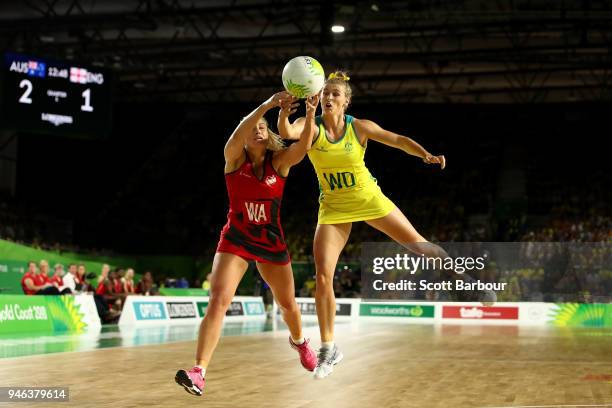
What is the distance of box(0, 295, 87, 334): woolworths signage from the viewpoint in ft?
52.9

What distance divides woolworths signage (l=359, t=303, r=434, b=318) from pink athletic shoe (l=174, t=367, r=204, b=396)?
1944 cm

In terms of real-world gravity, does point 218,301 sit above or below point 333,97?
below

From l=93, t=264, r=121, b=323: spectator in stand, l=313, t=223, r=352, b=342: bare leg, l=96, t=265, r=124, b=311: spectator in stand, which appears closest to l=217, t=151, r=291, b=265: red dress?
l=313, t=223, r=352, b=342: bare leg

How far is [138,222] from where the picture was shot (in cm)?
3731

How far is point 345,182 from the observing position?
8062 mm

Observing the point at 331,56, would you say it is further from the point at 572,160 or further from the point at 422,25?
the point at 572,160

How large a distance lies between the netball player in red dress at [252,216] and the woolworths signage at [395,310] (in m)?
19.0

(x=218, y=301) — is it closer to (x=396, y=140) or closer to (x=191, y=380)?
(x=191, y=380)

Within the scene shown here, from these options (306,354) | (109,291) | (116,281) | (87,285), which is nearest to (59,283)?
(87,285)

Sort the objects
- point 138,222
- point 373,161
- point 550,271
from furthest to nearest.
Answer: point 373,161 → point 138,222 → point 550,271

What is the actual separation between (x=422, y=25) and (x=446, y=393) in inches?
767

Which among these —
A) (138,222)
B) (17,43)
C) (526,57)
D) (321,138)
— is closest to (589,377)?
(321,138)

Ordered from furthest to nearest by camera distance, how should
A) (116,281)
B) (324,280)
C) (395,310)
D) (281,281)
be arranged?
(395,310) < (116,281) < (324,280) < (281,281)

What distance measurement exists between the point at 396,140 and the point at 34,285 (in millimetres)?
12215
